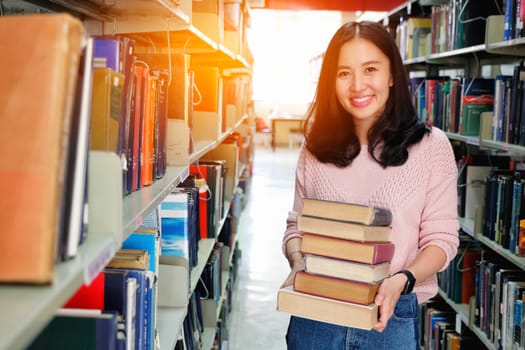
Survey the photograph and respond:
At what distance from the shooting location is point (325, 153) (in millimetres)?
1854

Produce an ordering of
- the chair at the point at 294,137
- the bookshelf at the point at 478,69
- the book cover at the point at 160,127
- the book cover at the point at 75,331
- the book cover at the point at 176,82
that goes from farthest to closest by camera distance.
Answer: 1. the chair at the point at 294,137
2. the bookshelf at the point at 478,69
3. the book cover at the point at 176,82
4. the book cover at the point at 160,127
5. the book cover at the point at 75,331

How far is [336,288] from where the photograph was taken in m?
1.52

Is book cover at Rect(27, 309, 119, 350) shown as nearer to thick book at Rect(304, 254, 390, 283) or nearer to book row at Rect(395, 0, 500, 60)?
thick book at Rect(304, 254, 390, 283)

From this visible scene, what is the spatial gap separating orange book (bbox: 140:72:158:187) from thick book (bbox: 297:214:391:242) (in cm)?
39

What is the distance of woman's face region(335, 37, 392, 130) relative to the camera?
1.79 meters

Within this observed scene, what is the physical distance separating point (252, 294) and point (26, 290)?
13.2 ft

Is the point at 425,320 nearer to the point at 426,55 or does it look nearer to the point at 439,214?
the point at 426,55

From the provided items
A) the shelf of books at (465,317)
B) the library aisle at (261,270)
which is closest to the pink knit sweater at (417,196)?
the shelf of books at (465,317)

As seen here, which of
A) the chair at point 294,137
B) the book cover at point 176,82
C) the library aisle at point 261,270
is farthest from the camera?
the chair at point 294,137

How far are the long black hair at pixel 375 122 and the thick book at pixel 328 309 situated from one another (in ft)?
1.43

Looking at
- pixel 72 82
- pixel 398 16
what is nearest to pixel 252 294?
pixel 398 16

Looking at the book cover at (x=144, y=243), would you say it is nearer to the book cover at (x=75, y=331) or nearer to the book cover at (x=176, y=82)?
the book cover at (x=75, y=331)

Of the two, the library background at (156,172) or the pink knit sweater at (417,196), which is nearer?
the library background at (156,172)

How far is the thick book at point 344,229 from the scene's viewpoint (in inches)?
58.7
